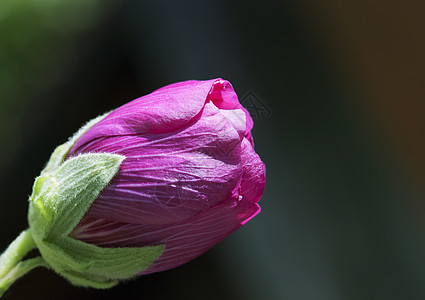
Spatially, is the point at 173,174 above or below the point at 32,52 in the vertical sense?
below

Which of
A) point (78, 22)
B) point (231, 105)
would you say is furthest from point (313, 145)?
point (231, 105)

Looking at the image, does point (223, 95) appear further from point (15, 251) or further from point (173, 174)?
point (15, 251)

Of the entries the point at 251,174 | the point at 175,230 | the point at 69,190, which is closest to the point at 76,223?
the point at 69,190

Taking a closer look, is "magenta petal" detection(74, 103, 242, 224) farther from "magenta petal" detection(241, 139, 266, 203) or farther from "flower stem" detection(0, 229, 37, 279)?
"flower stem" detection(0, 229, 37, 279)

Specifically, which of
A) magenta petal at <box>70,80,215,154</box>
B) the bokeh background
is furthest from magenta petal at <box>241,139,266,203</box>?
the bokeh background

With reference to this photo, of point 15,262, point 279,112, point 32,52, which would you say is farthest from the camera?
point 279,112

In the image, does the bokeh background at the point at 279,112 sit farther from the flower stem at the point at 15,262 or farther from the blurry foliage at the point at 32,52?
the flower stem at the point at 15,262

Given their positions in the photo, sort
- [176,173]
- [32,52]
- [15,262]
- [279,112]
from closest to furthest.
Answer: [176,173] < [15,262] < [32,52] < [279,112]
